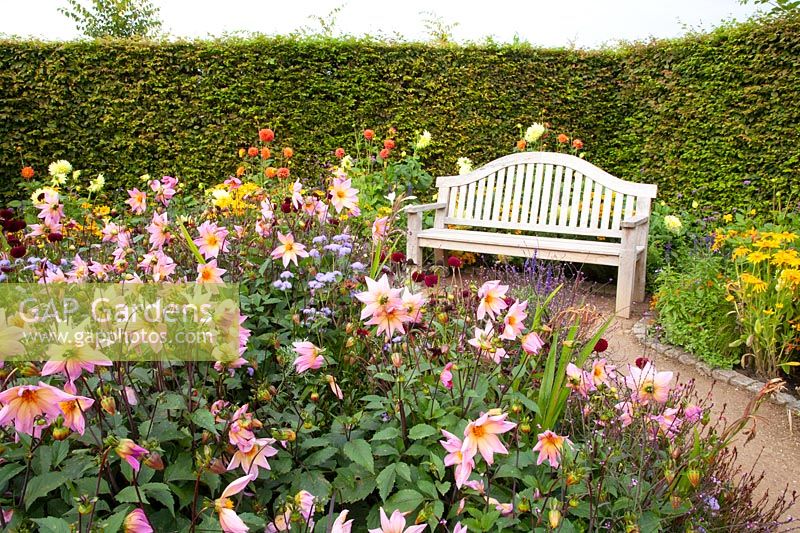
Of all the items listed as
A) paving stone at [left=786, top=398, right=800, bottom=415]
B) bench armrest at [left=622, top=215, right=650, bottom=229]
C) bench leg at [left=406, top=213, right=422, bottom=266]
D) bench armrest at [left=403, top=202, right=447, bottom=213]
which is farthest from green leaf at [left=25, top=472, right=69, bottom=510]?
bench leg at [left=406, top=213, right=422, bottom=266]

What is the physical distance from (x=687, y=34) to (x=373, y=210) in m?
3.61

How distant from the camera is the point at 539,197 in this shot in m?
5.54

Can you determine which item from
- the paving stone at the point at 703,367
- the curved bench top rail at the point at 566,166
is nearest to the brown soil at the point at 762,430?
the paving stone at the point at 703,367

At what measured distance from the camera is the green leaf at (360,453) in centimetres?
123

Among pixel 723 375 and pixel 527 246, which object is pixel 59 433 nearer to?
pixel 723 375

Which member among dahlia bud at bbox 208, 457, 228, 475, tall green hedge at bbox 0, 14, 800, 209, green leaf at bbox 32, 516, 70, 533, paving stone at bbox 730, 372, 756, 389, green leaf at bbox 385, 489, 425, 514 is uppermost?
tall green hedge at bbox 0, 14, 800, 209

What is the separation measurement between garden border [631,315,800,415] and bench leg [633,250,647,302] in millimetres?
925

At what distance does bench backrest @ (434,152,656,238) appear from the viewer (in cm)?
509

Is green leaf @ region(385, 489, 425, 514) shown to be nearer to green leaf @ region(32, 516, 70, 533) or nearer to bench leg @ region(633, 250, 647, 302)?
green leaf @ region(32, 516, 70, 533)

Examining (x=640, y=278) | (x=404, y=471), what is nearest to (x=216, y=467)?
(x=404, y=471)

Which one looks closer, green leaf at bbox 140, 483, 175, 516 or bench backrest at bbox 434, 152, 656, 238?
green leaf at bbox 140, 483, 175, 516

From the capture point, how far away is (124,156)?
6.54m

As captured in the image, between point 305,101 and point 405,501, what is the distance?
579cm

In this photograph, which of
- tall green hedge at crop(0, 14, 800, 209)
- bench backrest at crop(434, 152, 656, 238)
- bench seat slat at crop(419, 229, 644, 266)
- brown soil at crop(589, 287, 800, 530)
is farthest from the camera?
tall green hedge at crop(0, 14, 800, 209)
